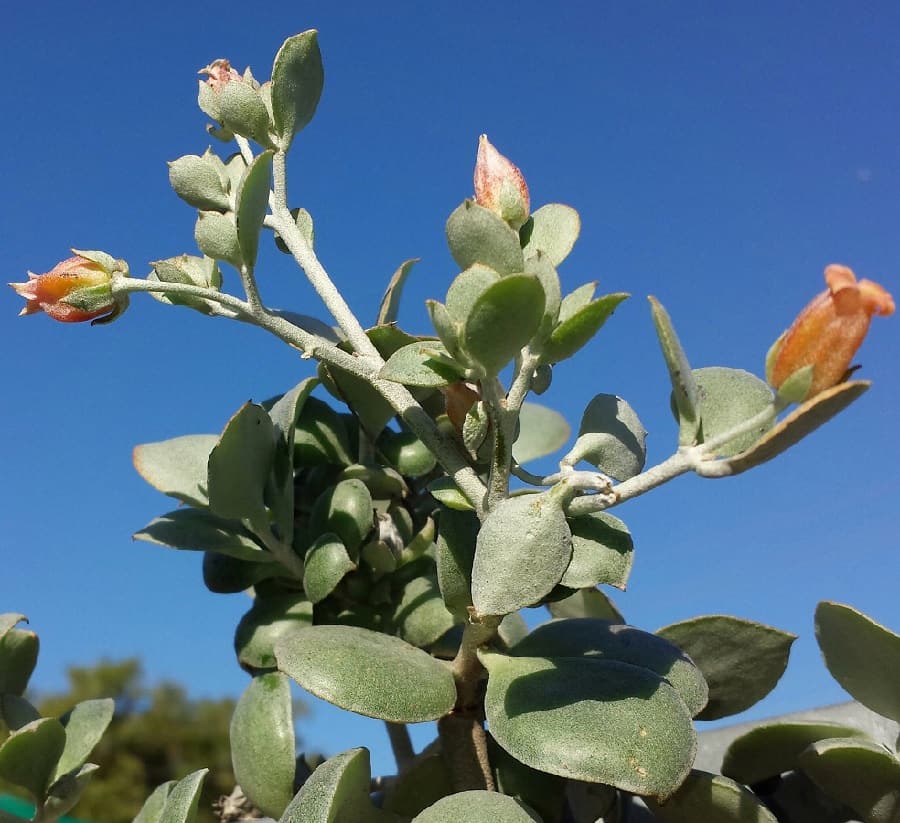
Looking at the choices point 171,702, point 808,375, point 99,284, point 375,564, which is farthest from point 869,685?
point 171,702

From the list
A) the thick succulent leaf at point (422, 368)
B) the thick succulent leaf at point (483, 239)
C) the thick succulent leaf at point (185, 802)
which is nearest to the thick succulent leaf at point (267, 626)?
the thick succulent leaf at point (185, 802)

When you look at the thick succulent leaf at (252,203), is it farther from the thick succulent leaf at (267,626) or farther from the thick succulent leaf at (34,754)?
the thick succulent leaf at (34,754)

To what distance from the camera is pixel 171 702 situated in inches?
268

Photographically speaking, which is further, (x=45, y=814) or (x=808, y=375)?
(x=45, y=814)

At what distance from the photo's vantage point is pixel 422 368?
84 cm

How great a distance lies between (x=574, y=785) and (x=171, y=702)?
252 inches

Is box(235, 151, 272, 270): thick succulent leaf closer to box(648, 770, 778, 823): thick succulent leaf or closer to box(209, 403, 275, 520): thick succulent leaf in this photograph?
box(209, 403, 275, 520): thick succulent leaf

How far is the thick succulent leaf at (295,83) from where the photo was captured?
40.6 inches

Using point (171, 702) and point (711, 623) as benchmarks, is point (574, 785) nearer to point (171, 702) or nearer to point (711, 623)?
point (711, 623)

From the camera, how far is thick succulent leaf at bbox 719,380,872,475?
67cm

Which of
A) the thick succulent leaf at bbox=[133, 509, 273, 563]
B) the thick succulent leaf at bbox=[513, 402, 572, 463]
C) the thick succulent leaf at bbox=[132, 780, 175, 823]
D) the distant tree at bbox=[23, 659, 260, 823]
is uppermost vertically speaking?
the distant tree at bbox=[23, 659, 260, 823]

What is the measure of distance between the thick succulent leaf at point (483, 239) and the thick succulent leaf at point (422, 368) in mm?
83

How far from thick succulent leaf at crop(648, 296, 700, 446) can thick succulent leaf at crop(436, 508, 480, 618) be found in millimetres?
247

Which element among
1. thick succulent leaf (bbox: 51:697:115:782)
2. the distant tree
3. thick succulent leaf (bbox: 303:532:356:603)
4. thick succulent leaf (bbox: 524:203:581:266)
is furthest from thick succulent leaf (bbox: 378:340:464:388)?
the distant tree
